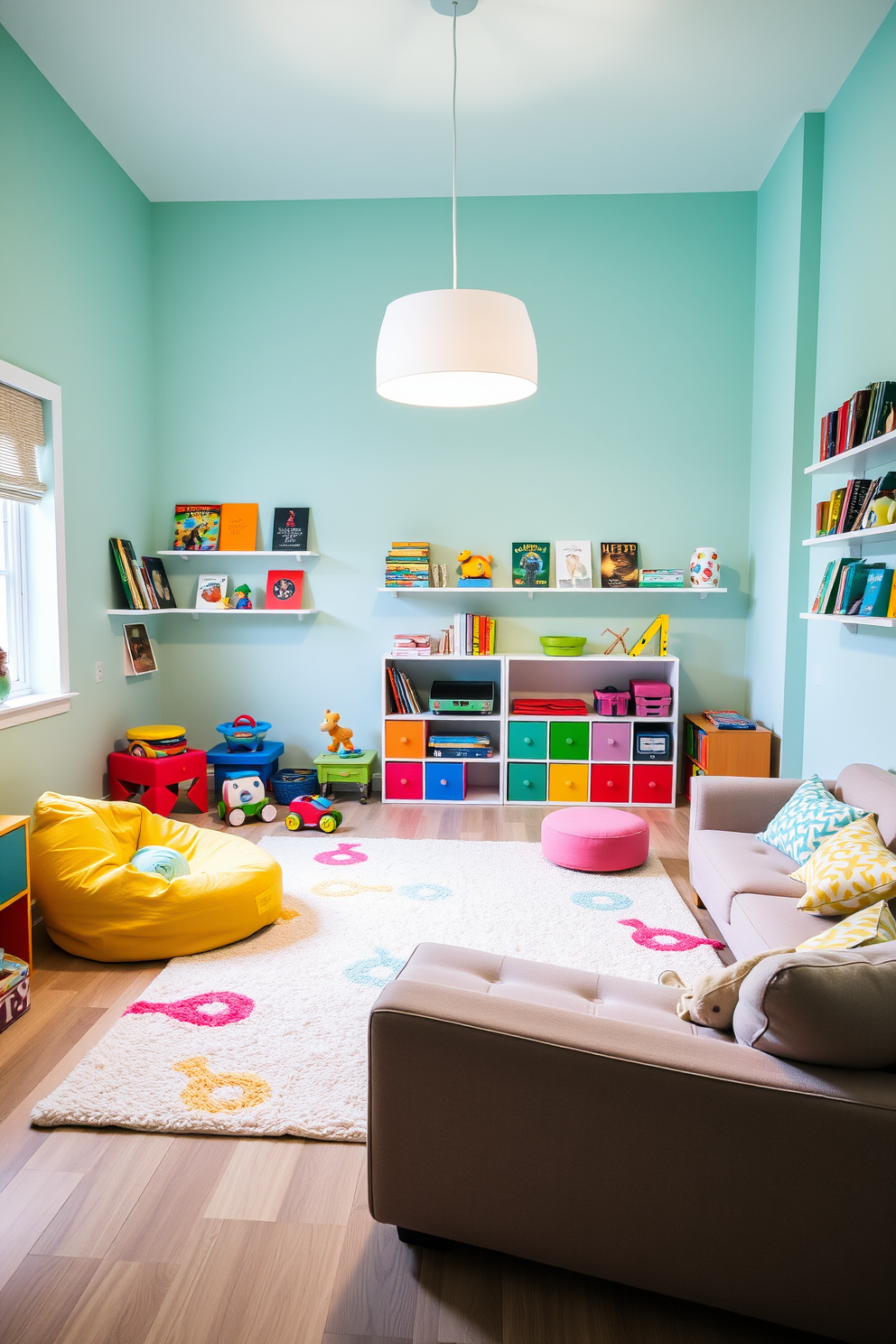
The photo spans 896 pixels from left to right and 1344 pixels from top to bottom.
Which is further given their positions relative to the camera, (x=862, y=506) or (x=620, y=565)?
(x=620, y=565)

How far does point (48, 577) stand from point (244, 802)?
4.96 feet

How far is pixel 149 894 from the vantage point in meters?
2.81

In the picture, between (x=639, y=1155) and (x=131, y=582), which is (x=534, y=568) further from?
(x=639, y=1155)

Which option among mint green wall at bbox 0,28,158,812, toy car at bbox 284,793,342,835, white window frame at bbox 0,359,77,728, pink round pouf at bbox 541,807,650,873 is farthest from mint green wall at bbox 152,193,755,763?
pink round pouf at bbox 541,807,650,873

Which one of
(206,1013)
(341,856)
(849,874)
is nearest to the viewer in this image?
(849,874)

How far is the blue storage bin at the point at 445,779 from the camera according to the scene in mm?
4848

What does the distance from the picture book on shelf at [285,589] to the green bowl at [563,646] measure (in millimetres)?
1510

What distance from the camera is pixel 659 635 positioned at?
192 inches

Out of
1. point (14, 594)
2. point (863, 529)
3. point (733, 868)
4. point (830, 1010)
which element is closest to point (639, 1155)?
point (830, 1010)

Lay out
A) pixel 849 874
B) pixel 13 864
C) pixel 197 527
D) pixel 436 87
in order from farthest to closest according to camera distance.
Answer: pixel 197 527, pixel 436 87, pixel 13 864, pixel 849 874

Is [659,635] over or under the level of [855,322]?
under

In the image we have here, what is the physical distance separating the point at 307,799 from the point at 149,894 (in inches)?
66.3

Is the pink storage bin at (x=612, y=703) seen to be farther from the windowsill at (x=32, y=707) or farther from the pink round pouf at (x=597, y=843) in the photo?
the windowsill at (x=32, y=707)

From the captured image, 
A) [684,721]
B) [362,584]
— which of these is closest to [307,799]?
[362,584]
